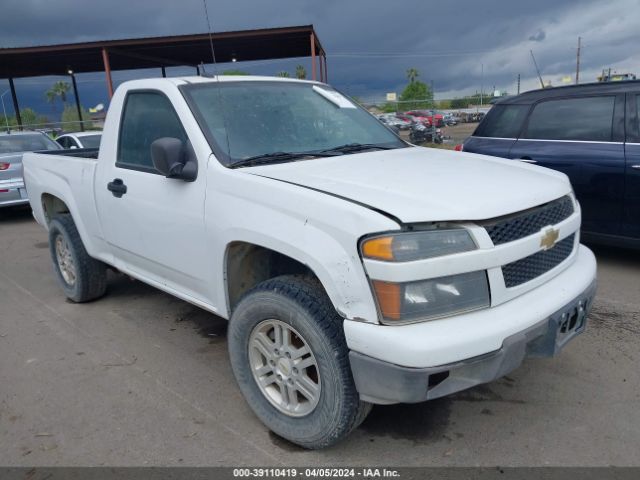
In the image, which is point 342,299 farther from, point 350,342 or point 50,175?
point 50,175

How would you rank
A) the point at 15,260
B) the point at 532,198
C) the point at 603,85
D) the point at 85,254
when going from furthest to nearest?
the point at 15,260 → the point at 603,85 → the point at 85,254 → the point at 532,198

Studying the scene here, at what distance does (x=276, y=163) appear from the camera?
2.99m

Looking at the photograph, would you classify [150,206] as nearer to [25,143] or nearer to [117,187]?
[117,187]

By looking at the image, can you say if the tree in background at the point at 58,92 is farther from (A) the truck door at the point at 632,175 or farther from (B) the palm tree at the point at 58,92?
(A) the truck door at the point at 632,175

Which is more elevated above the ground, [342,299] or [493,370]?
[342,299]

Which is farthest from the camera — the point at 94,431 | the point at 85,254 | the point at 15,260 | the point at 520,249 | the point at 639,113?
the point at 15,260

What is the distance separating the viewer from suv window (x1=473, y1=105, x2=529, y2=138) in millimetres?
5867

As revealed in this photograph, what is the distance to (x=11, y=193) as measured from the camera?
9188 mm

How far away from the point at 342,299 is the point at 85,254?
3.27 meters

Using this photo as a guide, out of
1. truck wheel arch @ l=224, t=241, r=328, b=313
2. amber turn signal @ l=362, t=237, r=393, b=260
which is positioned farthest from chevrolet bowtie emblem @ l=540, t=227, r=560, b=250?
truck wheel arch @ l=224, t=241, r=328, b=313

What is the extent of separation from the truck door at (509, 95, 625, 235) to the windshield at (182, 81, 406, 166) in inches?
94.4

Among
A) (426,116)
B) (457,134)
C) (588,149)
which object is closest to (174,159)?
(588,149)

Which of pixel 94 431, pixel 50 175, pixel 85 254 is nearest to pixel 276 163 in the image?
pixel 94 431

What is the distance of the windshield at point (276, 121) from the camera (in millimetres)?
3123
